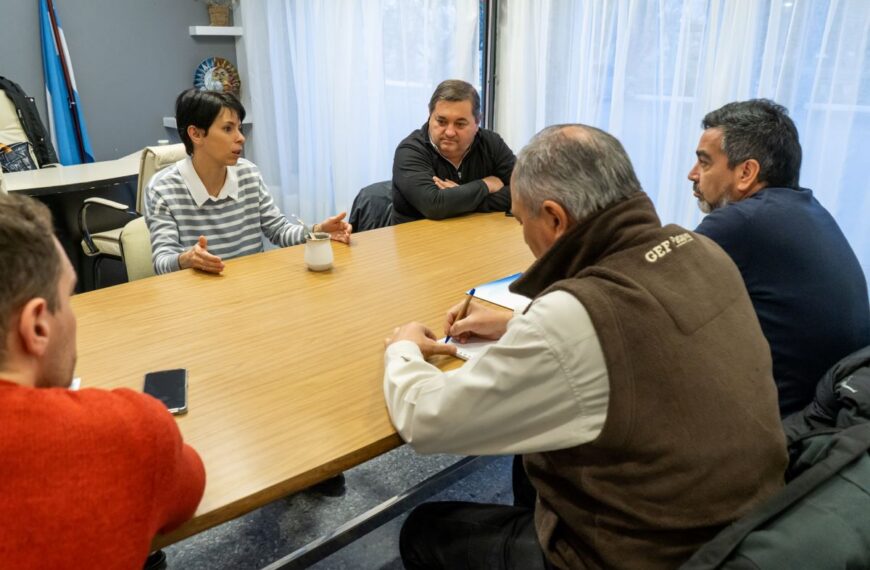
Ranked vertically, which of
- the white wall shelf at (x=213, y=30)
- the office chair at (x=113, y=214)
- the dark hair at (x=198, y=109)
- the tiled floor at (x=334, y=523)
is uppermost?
the white wall shelf at (x=213, y=30)

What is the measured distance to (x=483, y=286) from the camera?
1698mm

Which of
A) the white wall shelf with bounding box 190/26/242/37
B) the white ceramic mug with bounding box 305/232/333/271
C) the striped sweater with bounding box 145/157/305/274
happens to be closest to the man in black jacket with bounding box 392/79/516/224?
the striped sweater with bounding box 145/157/305/274

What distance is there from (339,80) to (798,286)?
3456mm

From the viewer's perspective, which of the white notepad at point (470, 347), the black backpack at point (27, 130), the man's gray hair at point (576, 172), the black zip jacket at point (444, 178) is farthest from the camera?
the black backpack at point (27, 130)

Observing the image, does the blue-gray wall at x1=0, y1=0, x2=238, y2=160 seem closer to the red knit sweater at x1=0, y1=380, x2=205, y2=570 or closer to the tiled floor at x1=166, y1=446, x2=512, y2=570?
the tiled floor at x1=166, y1=446, x2=512, y2=570

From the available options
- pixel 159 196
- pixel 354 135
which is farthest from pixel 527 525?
pixel 354 135

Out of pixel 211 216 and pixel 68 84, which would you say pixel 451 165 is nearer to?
pixel 211 216

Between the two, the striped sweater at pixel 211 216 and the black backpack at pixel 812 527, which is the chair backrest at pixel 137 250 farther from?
the black backpack at pixel 812 527

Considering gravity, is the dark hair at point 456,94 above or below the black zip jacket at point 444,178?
above

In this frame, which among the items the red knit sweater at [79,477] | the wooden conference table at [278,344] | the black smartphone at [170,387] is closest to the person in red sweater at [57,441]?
the red knit sweater at [79,477]

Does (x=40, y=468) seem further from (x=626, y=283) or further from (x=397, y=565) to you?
(x=397, y=565)

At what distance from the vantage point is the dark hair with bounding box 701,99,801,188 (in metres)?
1.58

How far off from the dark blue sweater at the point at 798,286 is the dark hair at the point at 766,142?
0.47ft

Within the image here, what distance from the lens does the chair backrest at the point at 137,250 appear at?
202cm
